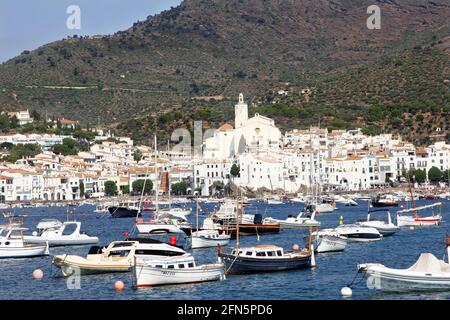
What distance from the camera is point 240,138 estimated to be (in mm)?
92562

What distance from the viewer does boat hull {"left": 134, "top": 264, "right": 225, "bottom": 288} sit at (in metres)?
18.0

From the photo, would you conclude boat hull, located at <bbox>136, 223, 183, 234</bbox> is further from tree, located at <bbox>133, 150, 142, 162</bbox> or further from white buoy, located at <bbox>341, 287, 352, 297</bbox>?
tree, located at <bbox>133, 150, 142, 162</bbox>

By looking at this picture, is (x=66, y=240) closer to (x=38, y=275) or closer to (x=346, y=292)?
(x=38, y=275)

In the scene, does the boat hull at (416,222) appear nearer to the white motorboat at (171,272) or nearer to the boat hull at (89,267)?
the boat hull at (89,267)

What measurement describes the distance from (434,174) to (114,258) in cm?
6774

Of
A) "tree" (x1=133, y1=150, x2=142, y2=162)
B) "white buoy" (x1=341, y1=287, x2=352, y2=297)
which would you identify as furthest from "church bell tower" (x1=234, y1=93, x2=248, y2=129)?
"white buoy" (x1=341, y1=287, x2=352, y2=297)

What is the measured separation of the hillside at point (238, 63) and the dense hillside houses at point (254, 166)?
11585mm

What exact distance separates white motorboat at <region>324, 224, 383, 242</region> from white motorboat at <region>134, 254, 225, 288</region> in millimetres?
10872

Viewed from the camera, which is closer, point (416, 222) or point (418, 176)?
point (416, 222)

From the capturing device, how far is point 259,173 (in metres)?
83.6

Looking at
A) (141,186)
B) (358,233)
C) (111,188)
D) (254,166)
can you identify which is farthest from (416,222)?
(111,188)

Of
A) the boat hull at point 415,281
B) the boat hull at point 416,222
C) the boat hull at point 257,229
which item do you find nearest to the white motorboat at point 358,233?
the boat hull at point 257,229

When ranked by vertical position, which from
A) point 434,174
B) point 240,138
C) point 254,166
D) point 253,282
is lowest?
point 253,282

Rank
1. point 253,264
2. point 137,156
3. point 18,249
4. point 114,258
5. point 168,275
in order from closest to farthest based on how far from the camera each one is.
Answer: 1. point 168,275
2. point 253,264
3. point 114,258
4. point 18,249
5. point 137,156
